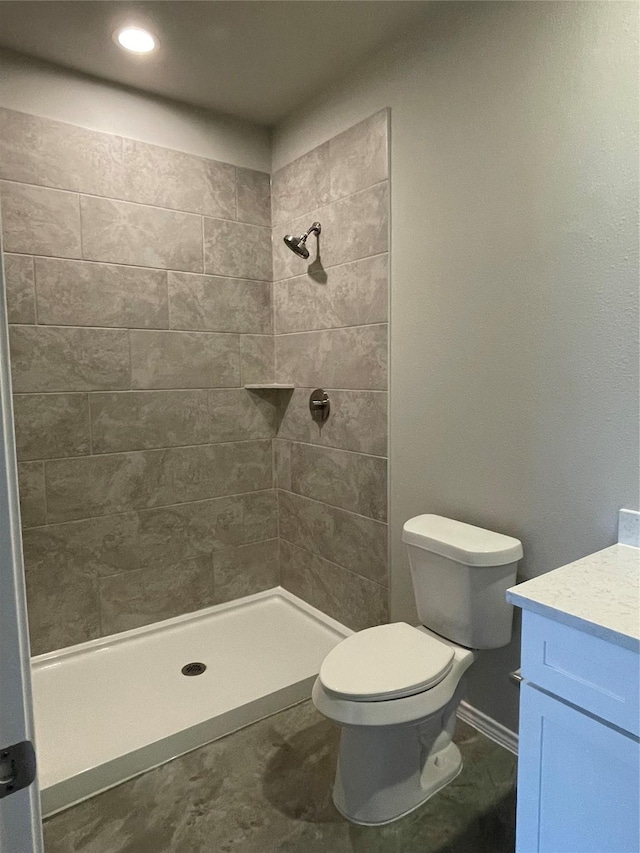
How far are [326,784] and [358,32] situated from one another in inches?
103

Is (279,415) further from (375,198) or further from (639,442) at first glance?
(639,442)

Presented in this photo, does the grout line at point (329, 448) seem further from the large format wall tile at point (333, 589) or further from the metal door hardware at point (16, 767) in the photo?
the metal door hardware at point (16, 767)

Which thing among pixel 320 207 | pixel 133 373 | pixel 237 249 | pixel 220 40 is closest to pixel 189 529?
pixel 133 373

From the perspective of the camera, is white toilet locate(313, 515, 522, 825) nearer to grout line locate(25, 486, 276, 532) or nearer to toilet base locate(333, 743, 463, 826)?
toilet base locate(333, 743, 463, 826)

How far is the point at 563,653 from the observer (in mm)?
1071

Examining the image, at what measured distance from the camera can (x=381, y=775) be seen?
1.59 m

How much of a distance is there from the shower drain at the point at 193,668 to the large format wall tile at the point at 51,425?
3.40 ft

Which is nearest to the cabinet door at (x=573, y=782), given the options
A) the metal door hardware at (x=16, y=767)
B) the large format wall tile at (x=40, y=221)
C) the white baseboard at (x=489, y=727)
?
the white baseboard at (x=489, y=727)

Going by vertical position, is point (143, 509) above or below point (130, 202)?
below

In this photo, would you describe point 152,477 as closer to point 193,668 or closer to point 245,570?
point 245,570

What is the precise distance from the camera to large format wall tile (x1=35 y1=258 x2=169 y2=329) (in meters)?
2.24

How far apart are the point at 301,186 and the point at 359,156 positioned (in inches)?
16.8

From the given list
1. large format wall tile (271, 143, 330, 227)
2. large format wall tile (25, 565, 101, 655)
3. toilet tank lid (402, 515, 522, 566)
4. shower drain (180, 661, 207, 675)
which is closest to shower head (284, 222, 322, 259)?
large format wall tile (271, 143, 330, 227)

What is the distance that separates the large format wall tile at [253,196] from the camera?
271 centimetres
